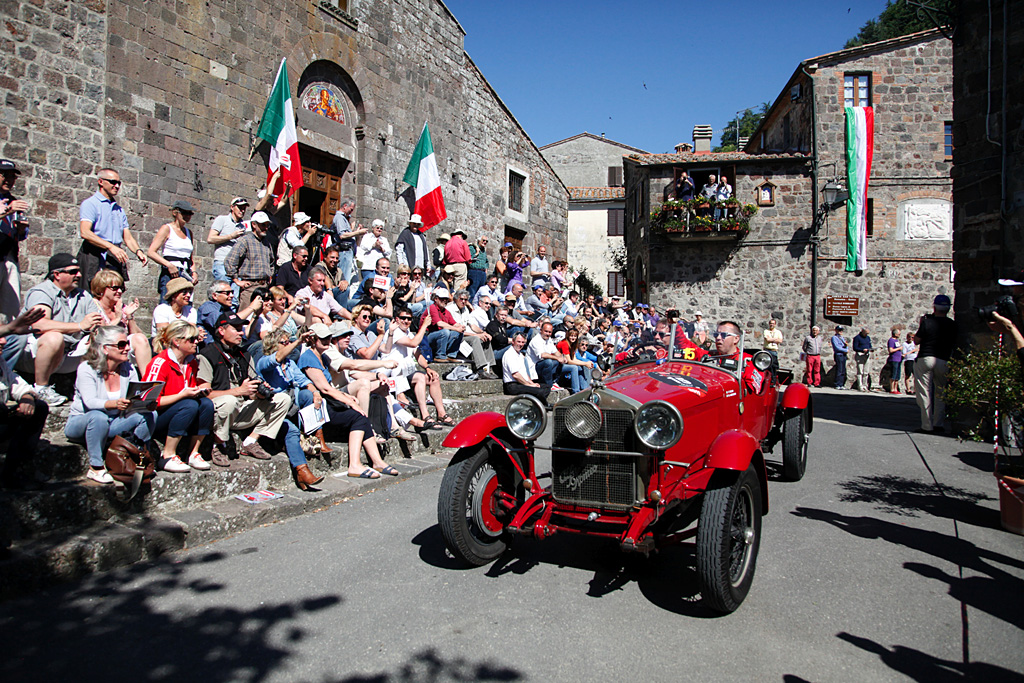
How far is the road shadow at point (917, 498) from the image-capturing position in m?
5.54

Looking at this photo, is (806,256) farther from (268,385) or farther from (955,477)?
(268,385)

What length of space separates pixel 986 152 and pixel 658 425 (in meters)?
8.52

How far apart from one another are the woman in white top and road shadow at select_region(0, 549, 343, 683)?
14.6 ft

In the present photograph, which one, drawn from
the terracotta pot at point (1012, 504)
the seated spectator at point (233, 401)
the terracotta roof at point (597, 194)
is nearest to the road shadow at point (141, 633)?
the seated spectator at point (233, 401)

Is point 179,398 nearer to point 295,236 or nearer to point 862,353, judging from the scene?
point 295,236

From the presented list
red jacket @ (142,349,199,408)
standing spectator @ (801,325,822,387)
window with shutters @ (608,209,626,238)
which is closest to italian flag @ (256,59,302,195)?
red jacket @ (142,349,199,408)

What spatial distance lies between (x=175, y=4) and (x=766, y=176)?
1840cm

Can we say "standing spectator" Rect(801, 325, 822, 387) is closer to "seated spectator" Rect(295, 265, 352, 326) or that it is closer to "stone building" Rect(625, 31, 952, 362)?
"stone building" Rect(625, 31, 952, 362)

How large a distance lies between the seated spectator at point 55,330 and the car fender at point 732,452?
15.0 ft

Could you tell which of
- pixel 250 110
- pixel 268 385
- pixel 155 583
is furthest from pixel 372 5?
pixel 155 583

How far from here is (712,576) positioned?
3.46 m

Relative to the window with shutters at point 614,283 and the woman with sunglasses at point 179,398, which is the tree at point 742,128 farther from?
the woman with sunglasses at point 179,398

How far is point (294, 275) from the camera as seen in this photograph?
8688 millimetres

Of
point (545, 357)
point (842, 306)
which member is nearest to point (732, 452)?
point (545, 357)
